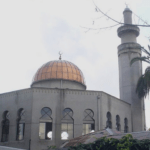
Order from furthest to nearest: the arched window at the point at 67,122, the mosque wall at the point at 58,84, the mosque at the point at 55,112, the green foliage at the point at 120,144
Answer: the mosque wall at the point at 58,84
the arched window at the point at 67,122
the mosque at the point at 55,112
the green foliage at the point at 120,144

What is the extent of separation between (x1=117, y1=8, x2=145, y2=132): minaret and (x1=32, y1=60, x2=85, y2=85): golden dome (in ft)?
21.9

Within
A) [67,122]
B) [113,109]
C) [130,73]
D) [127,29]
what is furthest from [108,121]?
[127,29]

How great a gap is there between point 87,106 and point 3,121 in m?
9.17

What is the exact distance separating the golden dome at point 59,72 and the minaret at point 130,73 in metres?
6.69

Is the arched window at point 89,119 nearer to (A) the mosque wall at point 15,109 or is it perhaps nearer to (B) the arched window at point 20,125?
(A) the mosque wall at point 15,109

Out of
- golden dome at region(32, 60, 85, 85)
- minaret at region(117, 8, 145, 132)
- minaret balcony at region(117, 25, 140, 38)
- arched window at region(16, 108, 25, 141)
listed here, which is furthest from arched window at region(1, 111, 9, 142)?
minaret balcony at region(117, 25, 140, 38)

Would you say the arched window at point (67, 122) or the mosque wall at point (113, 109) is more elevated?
the mosque wall at point (113, 109)

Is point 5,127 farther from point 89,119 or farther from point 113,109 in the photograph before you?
point 113,109

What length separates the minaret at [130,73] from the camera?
3503 cm

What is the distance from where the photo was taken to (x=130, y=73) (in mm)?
36844

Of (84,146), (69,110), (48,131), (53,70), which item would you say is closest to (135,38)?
(53,70)

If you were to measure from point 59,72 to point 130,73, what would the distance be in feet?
35.0

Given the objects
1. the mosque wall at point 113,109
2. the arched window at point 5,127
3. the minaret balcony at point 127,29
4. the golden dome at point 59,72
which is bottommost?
the arched window at point 5,127

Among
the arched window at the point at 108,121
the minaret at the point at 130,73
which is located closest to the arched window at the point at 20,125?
the arched window at the point at 108,121
